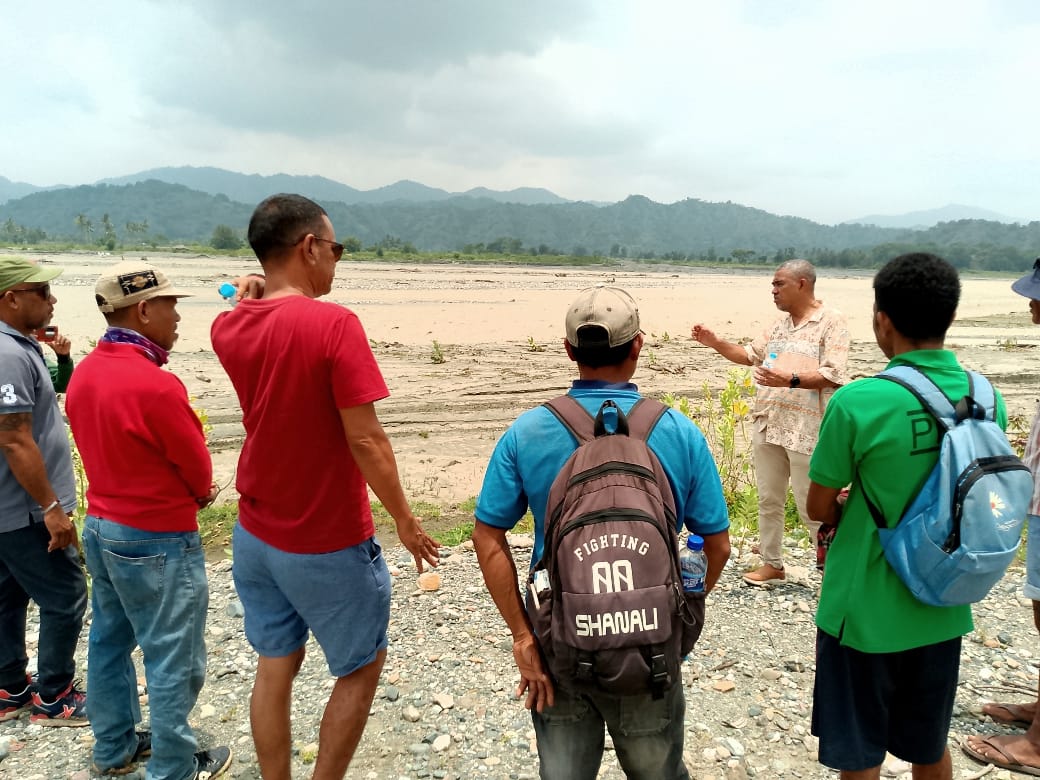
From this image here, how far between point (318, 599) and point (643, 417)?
136 centimetres

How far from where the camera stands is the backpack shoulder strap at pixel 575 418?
6.04ft

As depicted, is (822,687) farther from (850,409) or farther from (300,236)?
(300,236)

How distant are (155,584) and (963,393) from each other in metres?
3.01

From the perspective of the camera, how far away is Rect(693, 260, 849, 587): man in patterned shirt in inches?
160

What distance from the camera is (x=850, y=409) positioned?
2100 mm

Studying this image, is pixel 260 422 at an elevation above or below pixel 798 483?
above

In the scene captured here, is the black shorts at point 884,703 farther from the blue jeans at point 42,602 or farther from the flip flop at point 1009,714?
the blue jeans at point 42,602

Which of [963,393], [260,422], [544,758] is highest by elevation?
[963,393]

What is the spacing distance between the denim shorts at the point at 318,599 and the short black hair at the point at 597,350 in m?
1.11

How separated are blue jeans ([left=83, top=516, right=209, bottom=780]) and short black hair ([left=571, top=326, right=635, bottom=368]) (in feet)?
6.01

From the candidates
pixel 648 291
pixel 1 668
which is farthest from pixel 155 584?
pixel 648 291

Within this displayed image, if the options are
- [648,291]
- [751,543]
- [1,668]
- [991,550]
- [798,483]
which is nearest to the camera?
[991,550]

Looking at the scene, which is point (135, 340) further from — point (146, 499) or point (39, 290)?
point (39, 290)

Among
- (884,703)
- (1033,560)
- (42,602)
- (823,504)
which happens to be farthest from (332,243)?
(1033,560)
